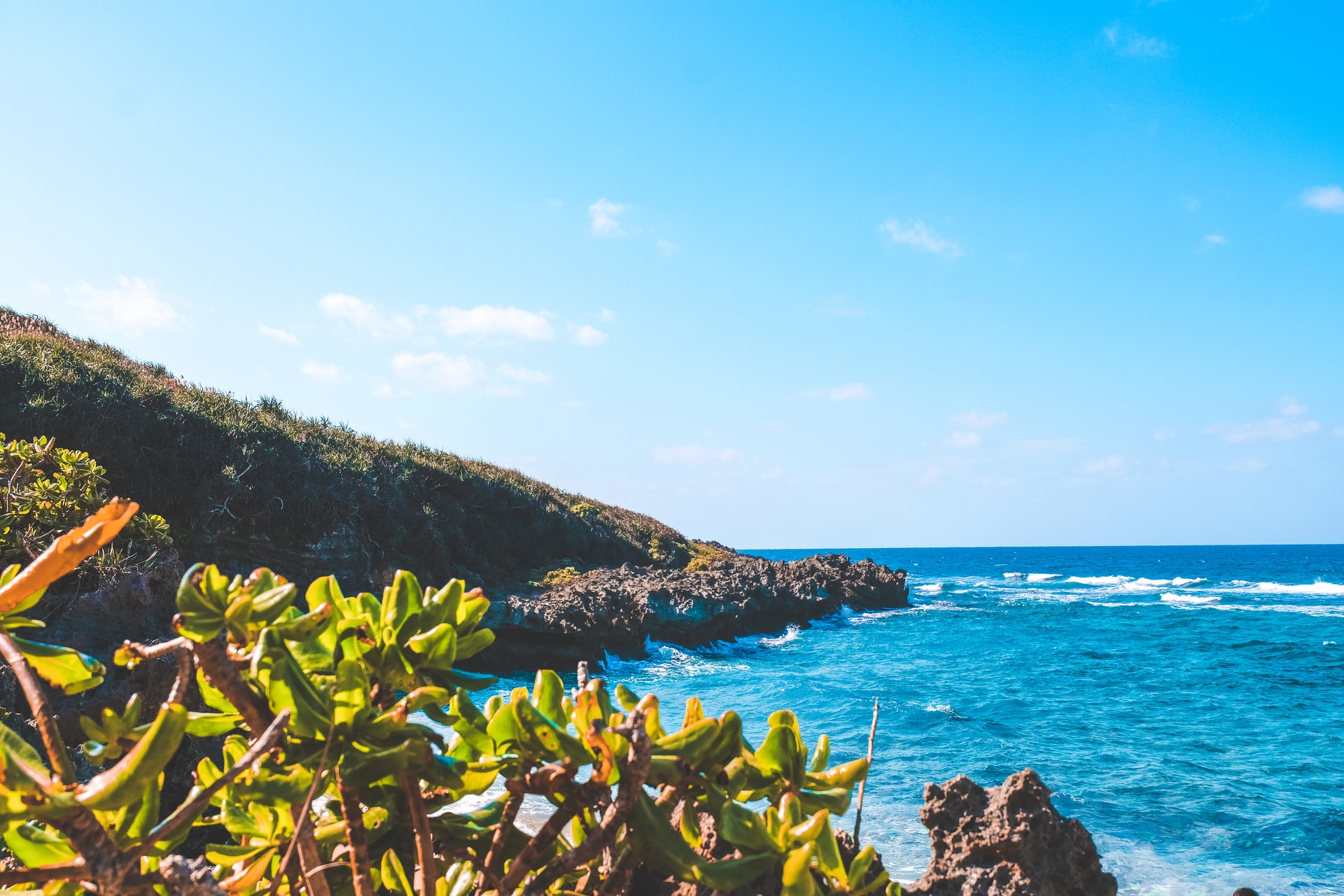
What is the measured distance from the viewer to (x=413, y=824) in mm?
1185

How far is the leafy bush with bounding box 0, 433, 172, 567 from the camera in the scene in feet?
17.3

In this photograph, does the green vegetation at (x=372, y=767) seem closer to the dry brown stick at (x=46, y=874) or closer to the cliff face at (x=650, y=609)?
the dry brown stick at (x=46, y=874)

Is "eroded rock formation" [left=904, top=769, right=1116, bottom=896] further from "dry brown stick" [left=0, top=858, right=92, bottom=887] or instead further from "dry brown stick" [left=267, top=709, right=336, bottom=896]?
"dry brown stick" [left=0, top=858, right=92, bottom=887]

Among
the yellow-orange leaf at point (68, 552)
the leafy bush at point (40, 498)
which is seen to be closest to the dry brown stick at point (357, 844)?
the yellow-orange leaf at point (68, 552)

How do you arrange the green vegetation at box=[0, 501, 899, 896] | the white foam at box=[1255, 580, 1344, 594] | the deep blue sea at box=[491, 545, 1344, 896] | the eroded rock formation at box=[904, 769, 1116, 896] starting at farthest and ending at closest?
the white foam at box=[1255, 580, 1344, 594] < the deep blue sea at box=[491, 545, 1344, 896] < the eroded rock formation at box=[904, 769, 1116, 896] < the green vegetation at box=[0, 501, 899, 896]

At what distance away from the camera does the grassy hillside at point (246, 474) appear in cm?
1023

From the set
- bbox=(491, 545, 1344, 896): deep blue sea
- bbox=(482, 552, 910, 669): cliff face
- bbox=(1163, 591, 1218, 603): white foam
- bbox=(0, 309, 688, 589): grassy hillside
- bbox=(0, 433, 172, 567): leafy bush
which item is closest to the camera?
bbox=(0, 433, 172, 567): leafy bush

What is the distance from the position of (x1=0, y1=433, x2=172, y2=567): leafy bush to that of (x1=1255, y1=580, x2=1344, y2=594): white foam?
51061mm

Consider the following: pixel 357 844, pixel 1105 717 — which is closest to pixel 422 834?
pixel 357 844

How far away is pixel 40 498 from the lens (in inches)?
213

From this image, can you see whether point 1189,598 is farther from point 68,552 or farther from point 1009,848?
point 68,552

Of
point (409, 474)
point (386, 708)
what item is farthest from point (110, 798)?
point (409, 474)

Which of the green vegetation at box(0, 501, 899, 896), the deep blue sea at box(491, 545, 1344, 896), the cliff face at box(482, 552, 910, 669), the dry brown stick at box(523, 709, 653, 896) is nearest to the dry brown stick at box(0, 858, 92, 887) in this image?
the green vegetation at box(0, 501, 899, 896)

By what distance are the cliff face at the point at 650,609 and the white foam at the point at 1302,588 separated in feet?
102
